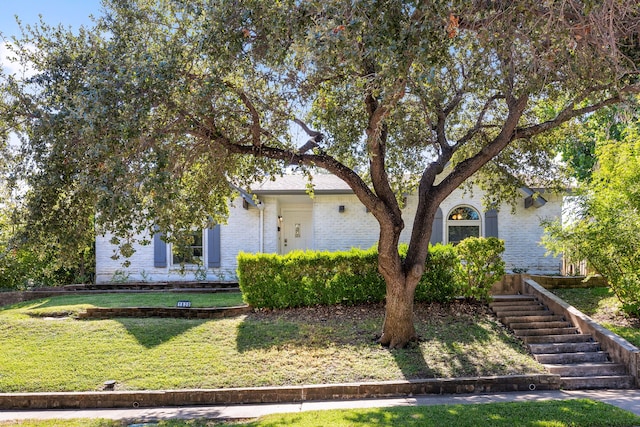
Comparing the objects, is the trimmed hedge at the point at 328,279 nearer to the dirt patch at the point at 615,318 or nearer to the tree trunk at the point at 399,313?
the tree trunk at the point at 399,313

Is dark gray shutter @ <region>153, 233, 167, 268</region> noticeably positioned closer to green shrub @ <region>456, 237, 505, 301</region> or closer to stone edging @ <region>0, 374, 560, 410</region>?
stone edging @ <region>0, 374, 560, 410</region>

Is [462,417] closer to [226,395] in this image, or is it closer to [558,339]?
[226,395]

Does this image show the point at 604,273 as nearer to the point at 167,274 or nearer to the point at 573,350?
the point at 573,350

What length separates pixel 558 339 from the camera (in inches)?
454

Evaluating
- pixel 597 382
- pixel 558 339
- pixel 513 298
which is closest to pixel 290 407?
pixel 597 382

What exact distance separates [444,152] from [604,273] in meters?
4.94

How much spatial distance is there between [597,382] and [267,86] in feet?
27.2

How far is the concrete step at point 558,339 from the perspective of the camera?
11484 mm

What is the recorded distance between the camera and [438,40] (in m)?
7.04

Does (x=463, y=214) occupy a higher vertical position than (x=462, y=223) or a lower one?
higher

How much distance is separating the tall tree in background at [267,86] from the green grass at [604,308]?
4605mm

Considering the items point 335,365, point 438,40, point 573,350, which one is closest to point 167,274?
point 335,365

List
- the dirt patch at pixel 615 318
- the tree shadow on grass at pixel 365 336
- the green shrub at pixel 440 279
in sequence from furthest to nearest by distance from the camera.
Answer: the green shrub at pixel 440 279
the dirt patch at pixel 615 318
the tree shadow on grass at pixel 365 336

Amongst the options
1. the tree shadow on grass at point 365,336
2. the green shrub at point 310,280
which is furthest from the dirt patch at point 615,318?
the green shrub at point 310,280
